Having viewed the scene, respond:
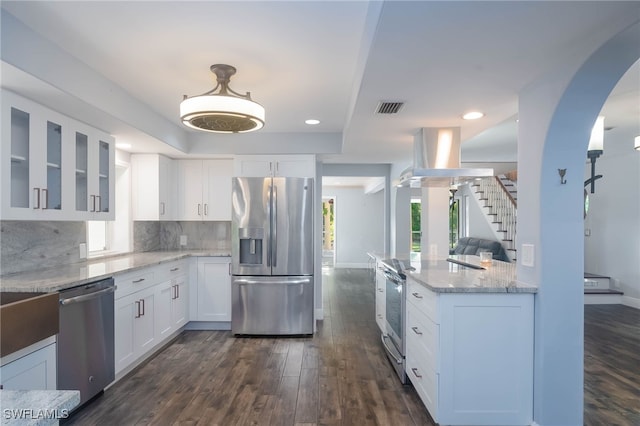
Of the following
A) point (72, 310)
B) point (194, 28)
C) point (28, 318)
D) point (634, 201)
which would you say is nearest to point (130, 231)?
point (72, 310)

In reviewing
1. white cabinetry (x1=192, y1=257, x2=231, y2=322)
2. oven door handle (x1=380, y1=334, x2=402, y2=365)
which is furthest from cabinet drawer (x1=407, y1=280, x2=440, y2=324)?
white cabinetry (x1=192, y1=257, x2=231, y2=322)

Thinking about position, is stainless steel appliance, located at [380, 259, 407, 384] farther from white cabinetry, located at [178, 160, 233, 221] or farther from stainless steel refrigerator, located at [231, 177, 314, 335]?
white cabinetry, located at [178, 160, 233, 221]

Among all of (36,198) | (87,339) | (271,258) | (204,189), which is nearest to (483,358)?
(271,258)

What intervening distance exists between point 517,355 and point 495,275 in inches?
24.7

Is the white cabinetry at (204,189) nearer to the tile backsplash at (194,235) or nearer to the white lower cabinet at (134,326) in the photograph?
the tile backsplash at (194,235)

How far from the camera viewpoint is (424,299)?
245 cm

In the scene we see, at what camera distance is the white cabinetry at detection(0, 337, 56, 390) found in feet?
6.08

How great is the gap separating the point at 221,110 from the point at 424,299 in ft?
5.95

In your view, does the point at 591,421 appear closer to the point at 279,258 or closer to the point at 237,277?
the point at 279,258

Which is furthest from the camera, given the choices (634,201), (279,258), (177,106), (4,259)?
(634,201)

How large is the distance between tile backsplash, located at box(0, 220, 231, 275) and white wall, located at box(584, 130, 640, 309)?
6.24 metres

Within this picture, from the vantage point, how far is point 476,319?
87.3 inches

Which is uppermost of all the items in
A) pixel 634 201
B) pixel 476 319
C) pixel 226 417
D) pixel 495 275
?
pixel 634 201

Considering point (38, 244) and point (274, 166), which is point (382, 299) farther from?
point (38, 244)
